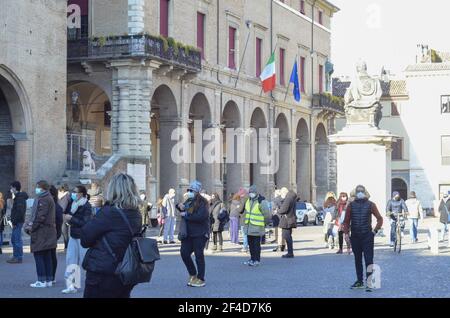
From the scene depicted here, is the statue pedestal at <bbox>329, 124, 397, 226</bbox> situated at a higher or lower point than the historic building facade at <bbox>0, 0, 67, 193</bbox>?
lower

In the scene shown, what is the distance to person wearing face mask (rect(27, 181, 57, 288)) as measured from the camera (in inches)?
631

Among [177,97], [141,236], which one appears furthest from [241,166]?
[141,236]

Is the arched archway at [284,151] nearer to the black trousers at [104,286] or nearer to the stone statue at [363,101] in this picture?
the stone statue at [363,101]

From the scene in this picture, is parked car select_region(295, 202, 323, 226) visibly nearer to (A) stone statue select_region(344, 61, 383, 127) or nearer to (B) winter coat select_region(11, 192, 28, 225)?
(A) stone statue select_region(344, 61, 383, 127)

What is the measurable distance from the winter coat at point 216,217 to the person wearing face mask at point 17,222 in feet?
18.2

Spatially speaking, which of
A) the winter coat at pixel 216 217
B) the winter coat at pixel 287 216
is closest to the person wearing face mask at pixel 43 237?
the winter coat at pixel 287 216

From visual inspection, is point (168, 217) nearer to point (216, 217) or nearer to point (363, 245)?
point (216, 217)

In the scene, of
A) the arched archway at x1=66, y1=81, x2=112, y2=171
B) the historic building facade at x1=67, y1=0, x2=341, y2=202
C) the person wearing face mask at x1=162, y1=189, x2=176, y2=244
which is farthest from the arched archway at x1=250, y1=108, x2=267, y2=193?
the person wearing face mask at x1=162, y1=189, x2=176, y2=244

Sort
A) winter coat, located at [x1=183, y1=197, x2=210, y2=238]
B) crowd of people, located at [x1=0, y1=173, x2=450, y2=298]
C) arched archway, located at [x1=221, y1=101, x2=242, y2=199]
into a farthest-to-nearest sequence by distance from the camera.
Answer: arched archway, located at [x1=221, y1=101, x2=242, y2=199] → winter coat, located at [x1=183, y1=197, x2=210, y2=238] → crowd of people, located at [x1=0, y1=173, x2=450, y2=298]

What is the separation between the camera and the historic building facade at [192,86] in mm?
40094

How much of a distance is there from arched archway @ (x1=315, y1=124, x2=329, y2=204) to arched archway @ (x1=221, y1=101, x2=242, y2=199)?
41.7ft

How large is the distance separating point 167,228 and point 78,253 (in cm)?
1283

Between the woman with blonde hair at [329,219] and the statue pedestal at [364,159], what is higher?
the statue pedestal at [364,159]

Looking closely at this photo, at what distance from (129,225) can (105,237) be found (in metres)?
0.25
